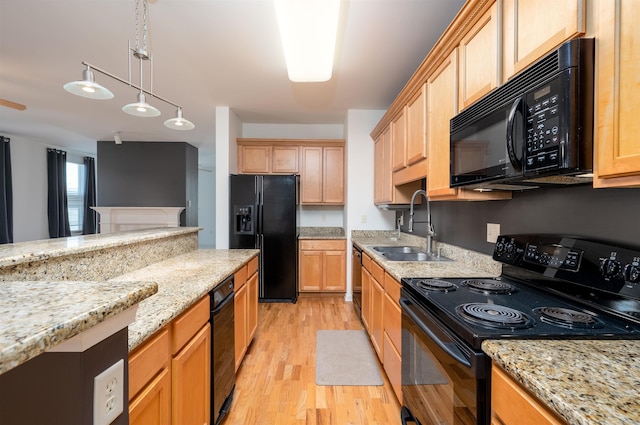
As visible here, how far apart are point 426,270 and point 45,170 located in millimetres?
7906

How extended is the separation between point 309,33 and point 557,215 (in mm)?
1618

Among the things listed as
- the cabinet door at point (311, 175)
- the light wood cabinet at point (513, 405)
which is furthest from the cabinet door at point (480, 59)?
the cabinet door at point (311, 175)

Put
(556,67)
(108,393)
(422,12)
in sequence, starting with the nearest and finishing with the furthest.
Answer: (108,393) < (556,67) < (422,12)

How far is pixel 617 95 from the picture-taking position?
30.0 inches

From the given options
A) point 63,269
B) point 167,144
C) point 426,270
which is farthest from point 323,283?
point 167,144

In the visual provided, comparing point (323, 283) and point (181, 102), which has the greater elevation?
point (181, 102)

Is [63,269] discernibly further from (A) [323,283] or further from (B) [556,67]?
(A) [323,283]

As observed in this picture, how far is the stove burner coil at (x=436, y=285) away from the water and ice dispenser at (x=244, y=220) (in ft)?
8.89

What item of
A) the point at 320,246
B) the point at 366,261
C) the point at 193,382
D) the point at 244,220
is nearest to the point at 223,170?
the point at 244,220

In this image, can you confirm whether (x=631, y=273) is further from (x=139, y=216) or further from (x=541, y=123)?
(x=139, y=216)

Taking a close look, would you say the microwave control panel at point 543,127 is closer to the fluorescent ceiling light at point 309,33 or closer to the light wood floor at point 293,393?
the fluorescent ceiling light at point 309,33

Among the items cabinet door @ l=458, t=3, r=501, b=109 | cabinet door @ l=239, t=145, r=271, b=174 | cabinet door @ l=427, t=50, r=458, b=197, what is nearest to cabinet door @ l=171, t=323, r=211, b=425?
cabinet door @ l=427, t=50, r=458, b=197

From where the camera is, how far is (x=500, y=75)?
1.24 m

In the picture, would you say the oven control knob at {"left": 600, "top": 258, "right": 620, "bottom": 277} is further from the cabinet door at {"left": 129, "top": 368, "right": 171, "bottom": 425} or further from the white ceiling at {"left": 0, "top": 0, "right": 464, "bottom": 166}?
the white ceiling at {"left": 0, "top": 0, "right": 464, "bottom": 166}
